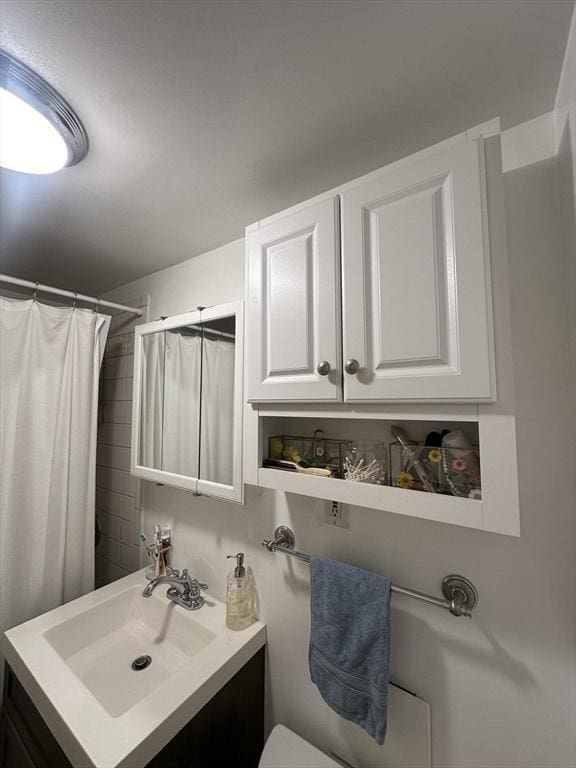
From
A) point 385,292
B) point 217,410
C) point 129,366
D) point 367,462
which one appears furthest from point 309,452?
point 129,366

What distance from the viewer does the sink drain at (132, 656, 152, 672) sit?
1119 millimetres

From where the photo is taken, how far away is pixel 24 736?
1.00m

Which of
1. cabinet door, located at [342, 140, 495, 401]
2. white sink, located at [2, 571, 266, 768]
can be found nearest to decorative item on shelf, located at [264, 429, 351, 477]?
cabinet door, located at [342, 140, 495, 401]

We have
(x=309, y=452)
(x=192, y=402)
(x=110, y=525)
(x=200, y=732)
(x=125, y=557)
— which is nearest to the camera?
(x=200, y=732)

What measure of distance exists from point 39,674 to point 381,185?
5.31ft

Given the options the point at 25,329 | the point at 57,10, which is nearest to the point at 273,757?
the point at 25,329

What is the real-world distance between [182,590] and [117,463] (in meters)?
0.81

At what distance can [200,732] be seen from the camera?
876 millimetres

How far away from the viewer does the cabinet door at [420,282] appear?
1.93 ft

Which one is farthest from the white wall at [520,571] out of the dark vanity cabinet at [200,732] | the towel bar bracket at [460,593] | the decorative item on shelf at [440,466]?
the dark vanity cabinet at [200,732]

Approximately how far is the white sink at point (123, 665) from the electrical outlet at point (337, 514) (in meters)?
0.51

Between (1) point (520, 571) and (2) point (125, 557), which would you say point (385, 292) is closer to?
(1) point (520, 571)

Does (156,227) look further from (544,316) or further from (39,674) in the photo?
(39,674)

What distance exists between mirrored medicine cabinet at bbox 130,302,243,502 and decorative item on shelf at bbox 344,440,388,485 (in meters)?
0.41
